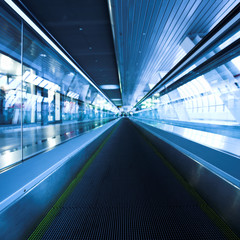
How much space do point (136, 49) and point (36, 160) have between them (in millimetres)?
9031

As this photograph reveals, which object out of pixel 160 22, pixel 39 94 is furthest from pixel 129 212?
pixel 39 94

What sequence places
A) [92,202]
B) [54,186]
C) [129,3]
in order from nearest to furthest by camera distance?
[92,202]
[54,186]
[129,3]

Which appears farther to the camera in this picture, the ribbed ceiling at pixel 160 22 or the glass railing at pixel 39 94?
the glass railing at pixel 39 94

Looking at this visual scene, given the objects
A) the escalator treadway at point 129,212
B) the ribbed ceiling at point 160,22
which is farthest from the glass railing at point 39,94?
the escalator treadway at point 129,212

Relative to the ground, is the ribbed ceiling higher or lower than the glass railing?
higher

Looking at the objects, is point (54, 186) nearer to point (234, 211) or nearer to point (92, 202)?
point (92, 202)

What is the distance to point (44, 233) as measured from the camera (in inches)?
57.1

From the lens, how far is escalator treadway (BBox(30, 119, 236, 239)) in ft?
4.72

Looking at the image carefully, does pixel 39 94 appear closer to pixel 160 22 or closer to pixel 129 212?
pixel 160 22

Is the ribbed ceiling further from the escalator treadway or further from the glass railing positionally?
the escalator treadway


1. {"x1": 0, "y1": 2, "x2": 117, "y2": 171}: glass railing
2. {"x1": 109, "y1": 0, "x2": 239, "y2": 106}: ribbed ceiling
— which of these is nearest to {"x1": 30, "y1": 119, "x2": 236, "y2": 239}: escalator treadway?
{"x1": 109, "y1": 0, "x2": 239, "y2": 106}: ribbed ceiling

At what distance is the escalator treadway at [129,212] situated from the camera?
4.72 ft

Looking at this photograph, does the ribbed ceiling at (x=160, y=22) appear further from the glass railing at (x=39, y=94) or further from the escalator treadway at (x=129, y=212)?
the escalator treadway at (x=129, y=212)

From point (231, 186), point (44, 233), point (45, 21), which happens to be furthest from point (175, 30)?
point (44, 233)
